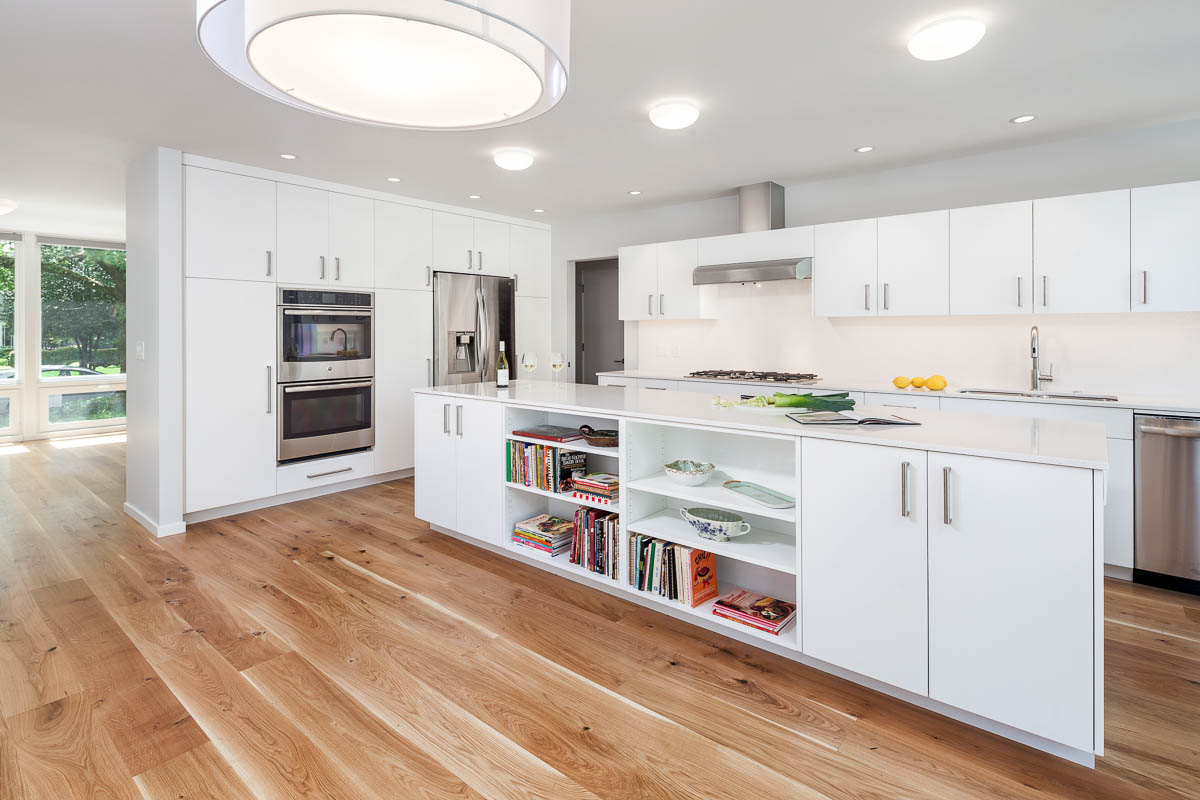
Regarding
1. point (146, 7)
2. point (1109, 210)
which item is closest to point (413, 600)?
point (146, 7)

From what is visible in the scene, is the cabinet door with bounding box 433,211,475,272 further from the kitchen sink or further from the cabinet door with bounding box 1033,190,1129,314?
the cabinet door with bounding box 1033,190,1129,314

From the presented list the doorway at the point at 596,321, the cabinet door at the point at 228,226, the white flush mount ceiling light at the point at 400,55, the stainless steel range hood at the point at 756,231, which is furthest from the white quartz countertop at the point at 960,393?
the white flush mount ceiling light at the point at 400,55

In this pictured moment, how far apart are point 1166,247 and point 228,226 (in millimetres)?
5439

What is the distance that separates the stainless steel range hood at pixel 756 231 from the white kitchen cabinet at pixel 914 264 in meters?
0.53

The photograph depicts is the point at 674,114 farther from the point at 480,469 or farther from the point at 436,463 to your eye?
the point at 436,463

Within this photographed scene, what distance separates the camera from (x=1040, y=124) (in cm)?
344

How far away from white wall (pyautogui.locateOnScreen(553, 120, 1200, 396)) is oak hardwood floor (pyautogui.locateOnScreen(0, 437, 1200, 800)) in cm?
133

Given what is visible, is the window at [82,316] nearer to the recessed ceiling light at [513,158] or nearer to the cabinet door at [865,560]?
the recessed ceiling light at [513,158]

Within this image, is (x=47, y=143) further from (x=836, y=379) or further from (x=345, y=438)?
(x=836, y=379)

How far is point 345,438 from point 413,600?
233 centimetres

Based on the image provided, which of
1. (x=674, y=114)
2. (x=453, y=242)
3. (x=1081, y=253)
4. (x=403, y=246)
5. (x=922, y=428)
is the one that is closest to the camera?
(x=922, y=428)

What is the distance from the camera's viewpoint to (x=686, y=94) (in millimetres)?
3018

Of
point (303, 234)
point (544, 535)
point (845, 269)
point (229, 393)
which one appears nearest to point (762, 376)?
point (845, 269)

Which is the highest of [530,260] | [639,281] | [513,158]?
[513,158]
